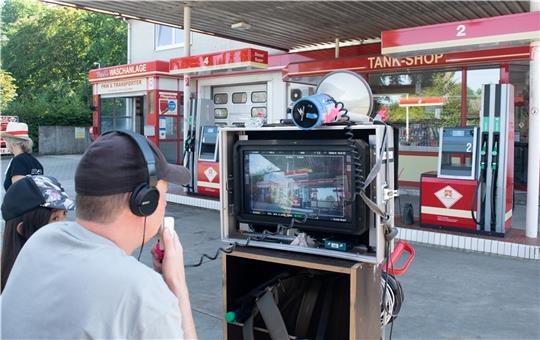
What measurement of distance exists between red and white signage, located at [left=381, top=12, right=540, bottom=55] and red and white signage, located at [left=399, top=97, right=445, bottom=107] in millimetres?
4142

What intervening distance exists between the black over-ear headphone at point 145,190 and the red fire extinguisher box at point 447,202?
6.14 m

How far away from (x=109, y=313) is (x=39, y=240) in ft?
1.05

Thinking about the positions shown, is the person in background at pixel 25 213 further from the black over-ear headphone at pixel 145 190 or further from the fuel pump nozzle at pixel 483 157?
the fuel pump nozzle at pixel 483 157

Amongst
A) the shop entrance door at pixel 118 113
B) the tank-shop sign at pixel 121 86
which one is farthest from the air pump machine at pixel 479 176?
the shop entrance door at pixel 118 113

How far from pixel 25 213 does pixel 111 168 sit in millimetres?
1141

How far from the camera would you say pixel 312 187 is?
104 inches

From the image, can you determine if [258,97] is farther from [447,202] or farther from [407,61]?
[447,202]

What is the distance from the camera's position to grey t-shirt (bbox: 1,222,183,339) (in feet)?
3.64

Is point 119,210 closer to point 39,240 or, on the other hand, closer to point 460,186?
point 39,240

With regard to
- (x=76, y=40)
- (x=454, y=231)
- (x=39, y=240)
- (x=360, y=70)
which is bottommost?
(x=454, y=231)

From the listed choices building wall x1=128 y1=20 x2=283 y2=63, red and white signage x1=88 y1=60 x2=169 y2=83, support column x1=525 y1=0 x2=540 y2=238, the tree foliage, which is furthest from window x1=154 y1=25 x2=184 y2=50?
the tree foliage

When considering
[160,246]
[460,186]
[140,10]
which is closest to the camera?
[160,246]

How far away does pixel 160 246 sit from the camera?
1.62 metres

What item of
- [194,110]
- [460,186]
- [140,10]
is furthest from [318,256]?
[140,10]
